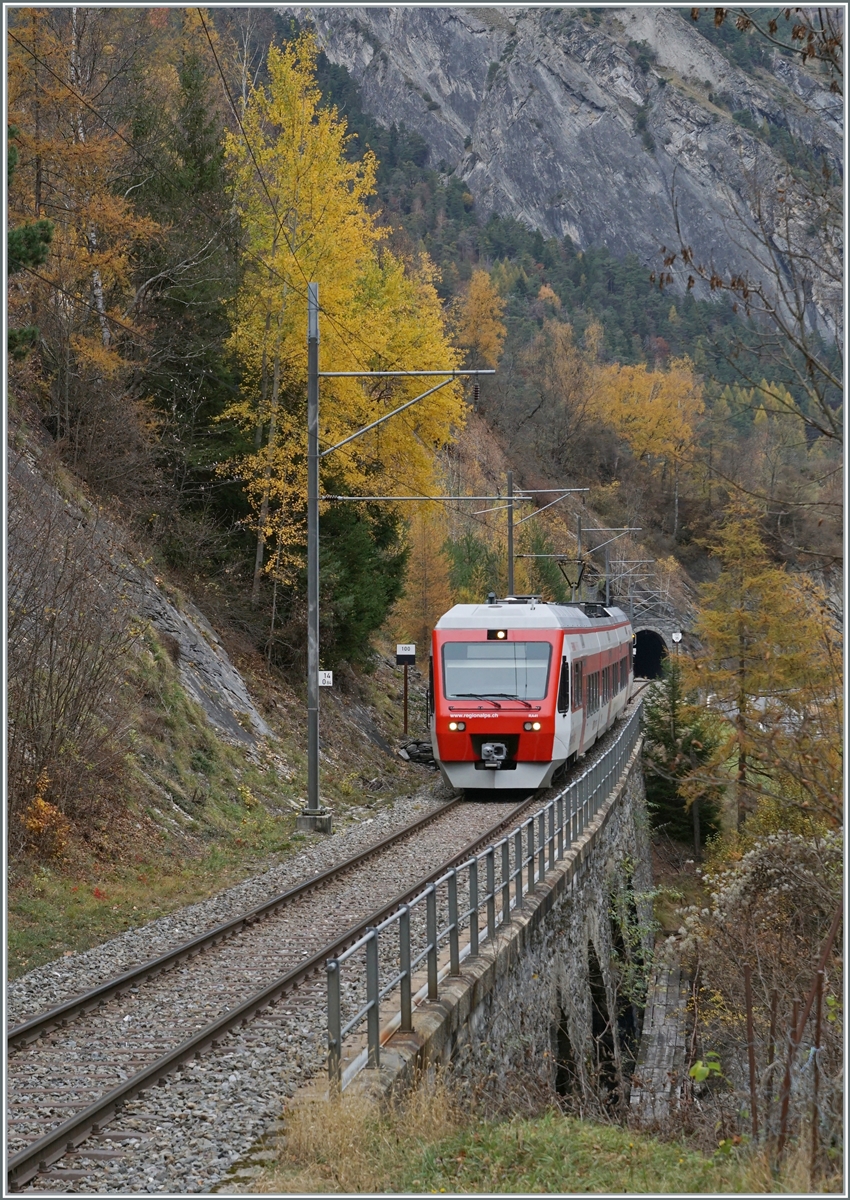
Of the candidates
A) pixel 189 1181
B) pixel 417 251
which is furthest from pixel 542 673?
pixel 417 251

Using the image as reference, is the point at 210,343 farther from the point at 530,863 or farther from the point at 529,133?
the point at 529,133

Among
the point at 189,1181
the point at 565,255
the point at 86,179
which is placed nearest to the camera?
the point at 189,1181

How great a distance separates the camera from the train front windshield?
70.1 feet

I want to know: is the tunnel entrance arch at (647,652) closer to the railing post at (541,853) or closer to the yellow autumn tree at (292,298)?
the yellow autumn tree at (292,298)

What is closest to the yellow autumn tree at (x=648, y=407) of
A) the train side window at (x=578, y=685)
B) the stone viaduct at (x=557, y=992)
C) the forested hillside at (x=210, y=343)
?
the forested hillside at (x=210, y=343)

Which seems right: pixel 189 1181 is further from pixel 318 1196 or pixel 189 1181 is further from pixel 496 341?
pixel 496 341

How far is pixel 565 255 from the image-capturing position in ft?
486

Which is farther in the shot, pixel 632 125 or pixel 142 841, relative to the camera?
pixel 632 125

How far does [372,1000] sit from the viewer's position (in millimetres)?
7758

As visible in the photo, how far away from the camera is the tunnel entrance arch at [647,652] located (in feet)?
271

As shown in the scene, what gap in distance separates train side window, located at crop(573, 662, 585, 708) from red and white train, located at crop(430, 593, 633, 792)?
0.58 meters

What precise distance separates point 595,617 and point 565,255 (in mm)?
124575

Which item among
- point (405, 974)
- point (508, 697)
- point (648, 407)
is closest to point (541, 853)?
point (508, 697)

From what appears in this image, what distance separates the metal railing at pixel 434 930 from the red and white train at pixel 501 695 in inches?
51.8
